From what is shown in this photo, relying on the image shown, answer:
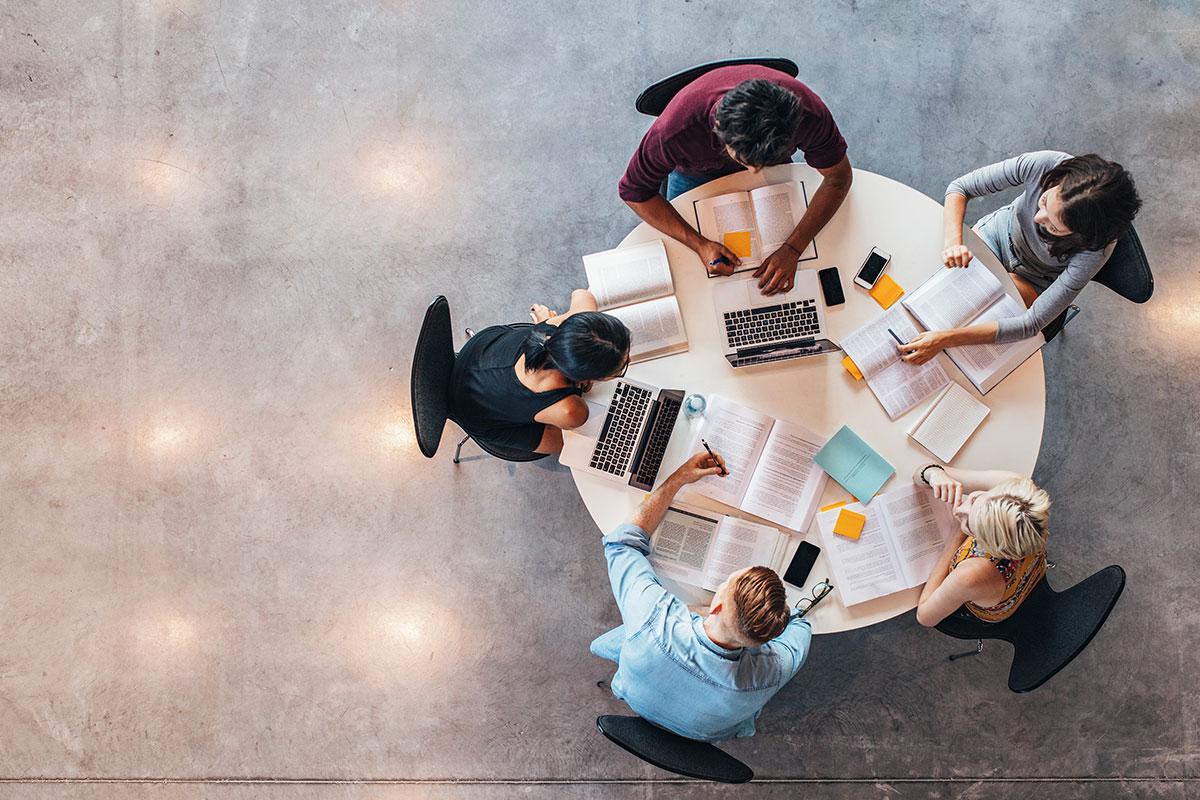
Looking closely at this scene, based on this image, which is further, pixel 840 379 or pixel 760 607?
pixel 840 379

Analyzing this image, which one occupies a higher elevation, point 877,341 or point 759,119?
point 759,119

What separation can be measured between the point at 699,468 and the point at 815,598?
0.51 metres

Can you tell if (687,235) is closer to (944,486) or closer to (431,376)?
(431,376)

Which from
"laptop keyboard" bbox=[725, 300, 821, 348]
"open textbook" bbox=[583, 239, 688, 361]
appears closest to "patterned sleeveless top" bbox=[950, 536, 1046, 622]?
"laptop keyboard" bbox=[725, 300, 821, 348]

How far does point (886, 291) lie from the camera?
2312mm

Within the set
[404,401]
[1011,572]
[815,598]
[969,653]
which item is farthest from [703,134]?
[969,653]

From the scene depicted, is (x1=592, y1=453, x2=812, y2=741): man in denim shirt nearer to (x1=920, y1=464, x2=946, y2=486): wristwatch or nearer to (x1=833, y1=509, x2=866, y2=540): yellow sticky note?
(x1=833, y1=509, x2=866, y2=540): yellow sticky note

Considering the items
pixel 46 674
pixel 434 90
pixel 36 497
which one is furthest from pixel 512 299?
pixel 46 674

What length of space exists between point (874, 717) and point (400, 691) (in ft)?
6.16

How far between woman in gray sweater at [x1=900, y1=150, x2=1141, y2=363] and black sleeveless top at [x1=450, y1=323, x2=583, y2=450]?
111 centimetres

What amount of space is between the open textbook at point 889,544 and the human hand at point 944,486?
45 mm

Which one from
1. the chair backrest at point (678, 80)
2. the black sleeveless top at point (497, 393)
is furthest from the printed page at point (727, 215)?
the black sleeveless top at point (497, 393)

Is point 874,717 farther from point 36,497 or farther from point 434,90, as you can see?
point 36,497

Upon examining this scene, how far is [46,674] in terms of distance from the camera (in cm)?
320
